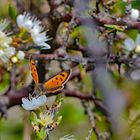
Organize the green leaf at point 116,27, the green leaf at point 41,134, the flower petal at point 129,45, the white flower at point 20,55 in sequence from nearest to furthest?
the green leaf at point 41,134
the green leaf at point 116,27
the white flower at point 20,55
the flower petal at point 129,45

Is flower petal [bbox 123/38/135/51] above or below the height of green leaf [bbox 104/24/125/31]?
below

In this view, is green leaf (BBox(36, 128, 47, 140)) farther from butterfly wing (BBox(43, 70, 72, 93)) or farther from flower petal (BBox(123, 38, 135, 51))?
flower petal (BBox(123, 38, 135, 51))

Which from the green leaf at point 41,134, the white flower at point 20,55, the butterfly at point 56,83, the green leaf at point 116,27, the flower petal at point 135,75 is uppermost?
the green leaf at point 116,27

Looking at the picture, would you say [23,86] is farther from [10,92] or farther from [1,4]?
[1,4]

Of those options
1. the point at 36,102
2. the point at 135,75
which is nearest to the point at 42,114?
the point at 36,102

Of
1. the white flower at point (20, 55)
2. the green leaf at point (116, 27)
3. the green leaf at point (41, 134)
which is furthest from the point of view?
the white flower at point (20, 55)

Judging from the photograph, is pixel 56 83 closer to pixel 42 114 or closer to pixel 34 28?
pixel 42 114

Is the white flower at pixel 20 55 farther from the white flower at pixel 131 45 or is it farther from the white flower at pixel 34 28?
the white flower at pixel 131 45

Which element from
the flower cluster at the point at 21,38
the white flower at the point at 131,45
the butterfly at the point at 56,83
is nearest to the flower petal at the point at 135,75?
the white flower at the point at 131,45

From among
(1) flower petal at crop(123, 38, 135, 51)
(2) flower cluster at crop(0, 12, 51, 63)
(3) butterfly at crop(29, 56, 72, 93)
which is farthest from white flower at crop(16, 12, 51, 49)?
(3) butterfly at crop(29, 56, 72, 93)
